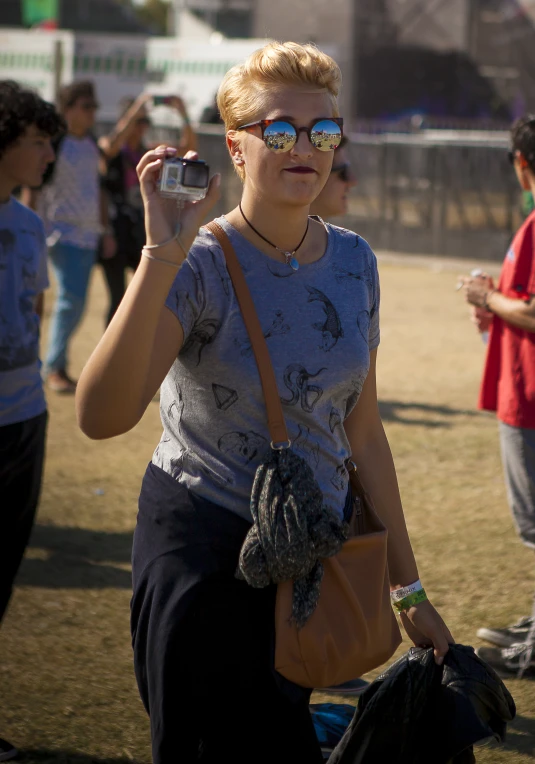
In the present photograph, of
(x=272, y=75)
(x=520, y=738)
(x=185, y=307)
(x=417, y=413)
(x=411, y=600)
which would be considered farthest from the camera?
(x=417, y=413)

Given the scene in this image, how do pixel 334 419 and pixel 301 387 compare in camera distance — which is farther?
pixel 334 419

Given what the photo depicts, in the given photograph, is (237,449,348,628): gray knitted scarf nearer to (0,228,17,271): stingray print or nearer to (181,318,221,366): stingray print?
(181,318,221,366): stingray print

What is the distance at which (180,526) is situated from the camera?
7.61 ft

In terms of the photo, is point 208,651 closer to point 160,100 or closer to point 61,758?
point 61,758

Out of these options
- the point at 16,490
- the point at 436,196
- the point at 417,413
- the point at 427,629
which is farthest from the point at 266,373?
the point at 436,196

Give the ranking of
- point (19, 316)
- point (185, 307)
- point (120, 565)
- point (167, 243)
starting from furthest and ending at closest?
point (120, 565), point (19, 316), point (185, 307), point (167, 243)

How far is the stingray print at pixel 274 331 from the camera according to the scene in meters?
2.28

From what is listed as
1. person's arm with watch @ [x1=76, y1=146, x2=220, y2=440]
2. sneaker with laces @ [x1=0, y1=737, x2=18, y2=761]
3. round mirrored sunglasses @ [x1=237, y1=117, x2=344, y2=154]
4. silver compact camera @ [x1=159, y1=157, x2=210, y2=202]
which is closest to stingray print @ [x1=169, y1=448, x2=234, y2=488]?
person's arm with watch @ [x1=76, y1=146, x2=220, y2=440]

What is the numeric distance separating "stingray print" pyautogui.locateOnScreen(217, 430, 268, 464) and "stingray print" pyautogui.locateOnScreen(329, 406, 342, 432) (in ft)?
0.60

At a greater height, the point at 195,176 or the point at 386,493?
the point at 195,176

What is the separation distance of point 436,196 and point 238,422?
50.8ft

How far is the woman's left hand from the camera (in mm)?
2521

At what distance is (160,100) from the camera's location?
9.15 meters

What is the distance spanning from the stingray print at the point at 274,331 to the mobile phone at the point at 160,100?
7116 millimetres
